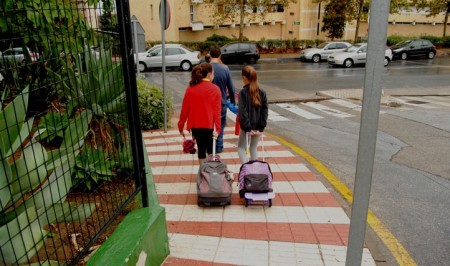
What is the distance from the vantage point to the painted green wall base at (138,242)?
2.82 m

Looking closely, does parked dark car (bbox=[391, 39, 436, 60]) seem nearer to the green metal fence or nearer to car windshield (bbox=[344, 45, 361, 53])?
car windshield (bbox=[344, 45, 361, 53])

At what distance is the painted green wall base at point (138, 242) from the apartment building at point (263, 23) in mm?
30017

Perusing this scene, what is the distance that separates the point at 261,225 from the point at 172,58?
19.7 m

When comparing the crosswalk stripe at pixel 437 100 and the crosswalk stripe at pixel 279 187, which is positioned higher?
the crosswalk stripe at pixel 279 187

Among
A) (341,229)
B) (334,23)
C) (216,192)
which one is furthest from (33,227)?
(334,23)

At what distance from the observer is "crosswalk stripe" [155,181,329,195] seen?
515 centimetres

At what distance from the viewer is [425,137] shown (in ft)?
27.5

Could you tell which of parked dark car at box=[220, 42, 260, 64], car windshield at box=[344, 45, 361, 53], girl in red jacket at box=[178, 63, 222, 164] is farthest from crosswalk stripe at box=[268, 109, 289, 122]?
car windshield at box=[344, 45, 361, 53]

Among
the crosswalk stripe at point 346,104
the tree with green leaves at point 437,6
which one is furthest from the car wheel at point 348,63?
the tree with green leaves at point 437,6

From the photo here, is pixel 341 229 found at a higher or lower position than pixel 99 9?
lower

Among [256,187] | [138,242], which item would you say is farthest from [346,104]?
[138,242]

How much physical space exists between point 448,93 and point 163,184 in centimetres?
1362

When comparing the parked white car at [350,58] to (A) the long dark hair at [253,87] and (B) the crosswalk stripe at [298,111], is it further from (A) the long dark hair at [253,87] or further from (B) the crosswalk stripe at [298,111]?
(A) the long dark hair at [253,87]

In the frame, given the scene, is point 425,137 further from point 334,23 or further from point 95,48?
point 334,23
